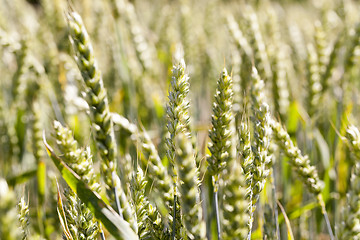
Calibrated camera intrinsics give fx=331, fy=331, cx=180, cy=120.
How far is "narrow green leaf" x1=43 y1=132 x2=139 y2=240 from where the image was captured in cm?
58

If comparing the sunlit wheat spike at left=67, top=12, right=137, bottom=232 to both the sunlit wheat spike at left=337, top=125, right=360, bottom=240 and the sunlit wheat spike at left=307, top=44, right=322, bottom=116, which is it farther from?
the sunlit wheat spike at left=307, top=44, right=322, bottom=116

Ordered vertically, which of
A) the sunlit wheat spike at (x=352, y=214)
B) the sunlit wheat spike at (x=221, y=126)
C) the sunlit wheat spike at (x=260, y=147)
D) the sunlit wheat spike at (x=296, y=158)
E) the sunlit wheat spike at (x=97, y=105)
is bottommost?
the sunlit wheat spike at (x=352, y=214)

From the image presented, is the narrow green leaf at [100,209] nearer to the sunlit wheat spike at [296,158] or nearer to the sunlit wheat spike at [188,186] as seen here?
the sunlit wheat spike at [188,186]

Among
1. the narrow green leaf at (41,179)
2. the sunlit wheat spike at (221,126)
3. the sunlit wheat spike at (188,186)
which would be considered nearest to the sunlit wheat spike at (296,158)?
the sunlit wheat spike at (221,126)

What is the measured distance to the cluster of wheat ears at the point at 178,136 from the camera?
1.86 ft

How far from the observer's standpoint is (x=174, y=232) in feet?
2.14

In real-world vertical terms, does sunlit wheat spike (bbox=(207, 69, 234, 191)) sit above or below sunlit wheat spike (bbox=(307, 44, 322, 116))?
above

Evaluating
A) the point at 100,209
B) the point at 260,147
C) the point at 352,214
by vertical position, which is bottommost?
the point at 352,214

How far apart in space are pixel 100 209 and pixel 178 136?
23 centimetres

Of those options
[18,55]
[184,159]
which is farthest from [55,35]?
[184,159]

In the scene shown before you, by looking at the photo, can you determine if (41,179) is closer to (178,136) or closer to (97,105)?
(97,105)

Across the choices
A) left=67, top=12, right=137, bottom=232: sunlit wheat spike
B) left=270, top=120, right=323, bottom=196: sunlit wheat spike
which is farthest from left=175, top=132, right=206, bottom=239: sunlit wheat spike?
left=270, top=120, right=323, bottom=196: sunlit wheat spike

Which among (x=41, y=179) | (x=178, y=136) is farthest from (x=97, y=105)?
(x=41, y=179)

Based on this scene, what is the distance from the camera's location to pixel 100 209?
603 mm
